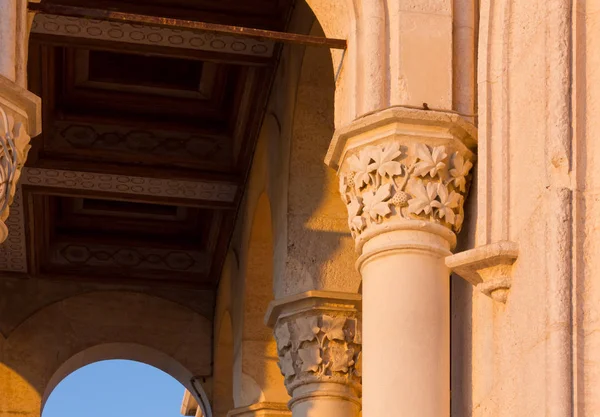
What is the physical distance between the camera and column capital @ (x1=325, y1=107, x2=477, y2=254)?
25.2 feet

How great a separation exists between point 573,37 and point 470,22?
112 cm

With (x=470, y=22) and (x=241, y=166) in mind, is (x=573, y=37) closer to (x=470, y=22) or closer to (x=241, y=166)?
(x=470, y=22)

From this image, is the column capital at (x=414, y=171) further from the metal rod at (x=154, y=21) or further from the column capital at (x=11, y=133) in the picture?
the column capital at (x=11, y=133)

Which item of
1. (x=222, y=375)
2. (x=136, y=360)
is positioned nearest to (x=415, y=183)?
(x=222, y=375)

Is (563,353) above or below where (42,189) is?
below

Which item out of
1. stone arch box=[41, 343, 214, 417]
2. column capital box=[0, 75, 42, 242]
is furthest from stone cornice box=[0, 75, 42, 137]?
stone arch box=[41, 343, 214, 417]

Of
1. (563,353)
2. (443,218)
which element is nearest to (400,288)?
(443,218)

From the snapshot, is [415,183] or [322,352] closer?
[415,183]

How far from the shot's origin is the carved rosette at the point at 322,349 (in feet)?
34.3

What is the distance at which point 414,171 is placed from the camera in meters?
7.71

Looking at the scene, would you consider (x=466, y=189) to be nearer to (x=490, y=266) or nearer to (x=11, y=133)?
(x=490, y=266)

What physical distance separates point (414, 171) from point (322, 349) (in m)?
3.06

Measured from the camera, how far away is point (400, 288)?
759 cm

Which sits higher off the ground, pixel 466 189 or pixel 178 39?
pixel 178 39
